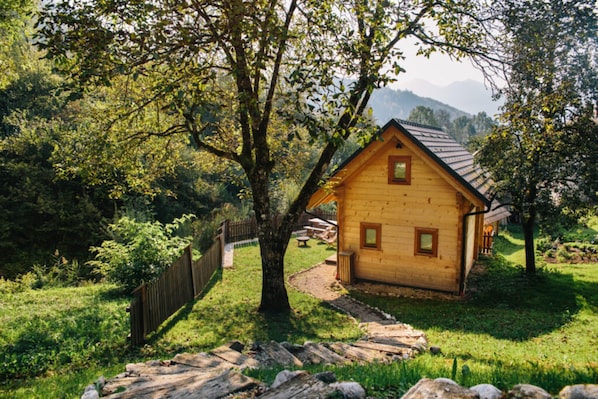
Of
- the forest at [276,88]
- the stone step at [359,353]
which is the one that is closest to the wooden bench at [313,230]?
the forest at [276,88]

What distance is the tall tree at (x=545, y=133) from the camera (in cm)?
1048

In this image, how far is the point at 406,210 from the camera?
45.1ft

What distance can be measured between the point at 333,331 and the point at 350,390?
645 cm

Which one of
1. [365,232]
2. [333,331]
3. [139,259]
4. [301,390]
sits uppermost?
[301,390]

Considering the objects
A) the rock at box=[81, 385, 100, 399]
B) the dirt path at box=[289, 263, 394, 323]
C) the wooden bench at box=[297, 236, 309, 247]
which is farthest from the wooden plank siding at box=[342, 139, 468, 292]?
the rock at box=[81, 385, 100, 399]

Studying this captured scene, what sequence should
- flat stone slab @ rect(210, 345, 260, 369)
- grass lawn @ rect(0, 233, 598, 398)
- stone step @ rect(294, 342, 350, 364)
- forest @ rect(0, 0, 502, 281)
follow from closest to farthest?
1. grass lawn @ rect(0, 233, 598, 398)
2. flat stone slab @ rect(210, 345, 260, 369)
3. stone step @ rect(294, 342, 350, 364)
4. forest @ rect(0, 0, 502, 281)

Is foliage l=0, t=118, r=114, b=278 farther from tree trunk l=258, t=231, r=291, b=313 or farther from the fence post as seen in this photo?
tree trunk l=258, t=231, r=291, b=313

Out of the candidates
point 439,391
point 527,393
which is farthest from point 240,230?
point 527,393

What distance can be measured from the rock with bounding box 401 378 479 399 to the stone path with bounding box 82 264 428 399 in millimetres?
758

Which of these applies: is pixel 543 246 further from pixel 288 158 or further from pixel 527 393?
pixel 527 393

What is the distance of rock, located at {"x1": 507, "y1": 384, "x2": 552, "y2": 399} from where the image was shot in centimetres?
317

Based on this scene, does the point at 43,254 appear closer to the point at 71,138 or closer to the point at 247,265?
the point at 247,265

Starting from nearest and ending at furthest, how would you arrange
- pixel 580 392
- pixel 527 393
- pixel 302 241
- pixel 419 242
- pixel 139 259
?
pixel 580 392, pixel 527 393, pixel 139 259, pixel 419 242, pixel 302 241

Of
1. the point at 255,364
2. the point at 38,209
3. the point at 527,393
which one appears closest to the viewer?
the point at 527,393
